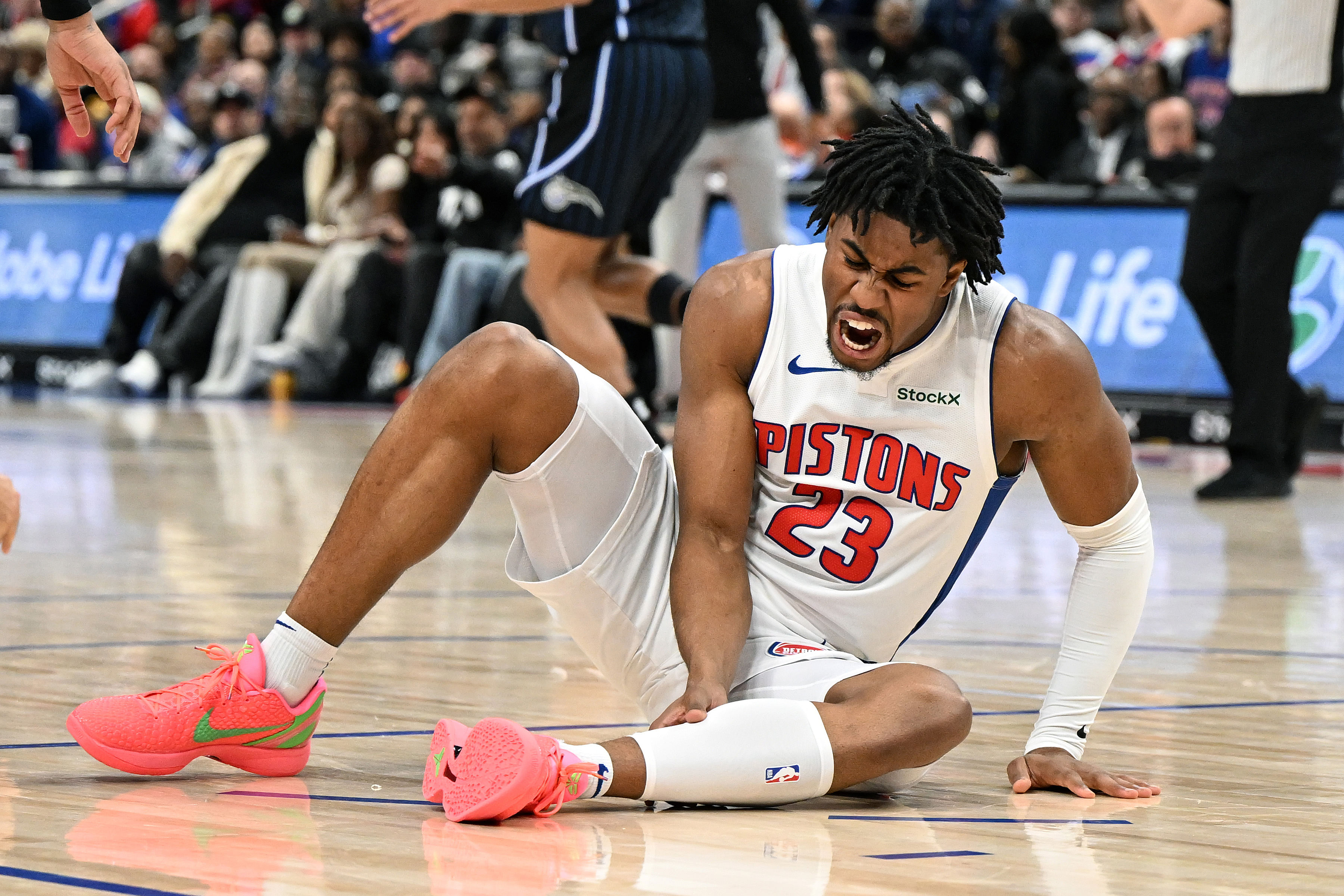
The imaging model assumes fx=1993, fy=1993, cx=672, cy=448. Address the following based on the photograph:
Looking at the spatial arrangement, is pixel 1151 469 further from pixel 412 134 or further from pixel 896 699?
pixel 896 699

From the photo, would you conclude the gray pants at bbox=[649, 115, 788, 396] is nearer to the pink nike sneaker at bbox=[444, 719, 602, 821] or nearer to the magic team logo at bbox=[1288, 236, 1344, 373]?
the magic team logo at bbox=[1288, 236, 1344, 373]

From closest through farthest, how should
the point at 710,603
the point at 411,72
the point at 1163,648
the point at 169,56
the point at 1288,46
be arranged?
the point at 710,603 → the point at 1163,648 → the point at 1288,46 → the point at 411,72 → the point at 169,56

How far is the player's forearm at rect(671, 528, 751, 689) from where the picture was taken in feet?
8.32

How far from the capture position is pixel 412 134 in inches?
450

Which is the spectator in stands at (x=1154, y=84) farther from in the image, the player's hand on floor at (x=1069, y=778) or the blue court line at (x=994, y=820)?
the blue court line at (x=994, y=820)

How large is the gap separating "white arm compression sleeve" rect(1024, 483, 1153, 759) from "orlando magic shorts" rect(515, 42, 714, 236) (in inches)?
126

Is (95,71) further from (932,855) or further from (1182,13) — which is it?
(1182,13)

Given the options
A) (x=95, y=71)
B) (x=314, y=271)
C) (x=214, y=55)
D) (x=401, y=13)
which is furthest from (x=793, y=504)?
(x=214, y=55)

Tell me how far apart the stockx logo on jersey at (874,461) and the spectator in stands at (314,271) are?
29.1 ft

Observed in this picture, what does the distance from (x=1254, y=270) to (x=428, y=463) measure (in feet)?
16.0

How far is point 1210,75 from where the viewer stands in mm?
10594

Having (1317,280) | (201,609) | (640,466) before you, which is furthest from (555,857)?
(1317,280)

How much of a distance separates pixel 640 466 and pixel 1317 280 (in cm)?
656

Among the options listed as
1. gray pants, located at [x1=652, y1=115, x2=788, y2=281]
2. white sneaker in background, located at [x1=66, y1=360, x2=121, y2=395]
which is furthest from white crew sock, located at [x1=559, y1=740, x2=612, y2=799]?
white sneaker in background, located at [x1=66, y1=360, x2=121, y2=395]
